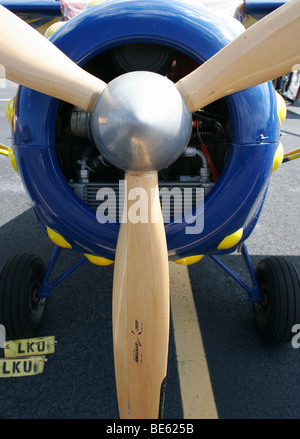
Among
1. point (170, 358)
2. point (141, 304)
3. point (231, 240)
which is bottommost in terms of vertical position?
point (170, 358)

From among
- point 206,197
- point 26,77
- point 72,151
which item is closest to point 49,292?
point 72,151

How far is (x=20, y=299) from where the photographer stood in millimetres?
1788

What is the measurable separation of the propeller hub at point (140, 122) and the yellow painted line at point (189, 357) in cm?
119

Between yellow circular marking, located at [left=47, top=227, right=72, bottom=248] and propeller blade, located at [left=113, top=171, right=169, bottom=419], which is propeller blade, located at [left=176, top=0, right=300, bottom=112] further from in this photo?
yellow circular marking, located at [left=47, top=227, right=72, bottom=248]

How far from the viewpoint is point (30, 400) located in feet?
5.16

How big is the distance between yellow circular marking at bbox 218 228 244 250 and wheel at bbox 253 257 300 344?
0.52 meters

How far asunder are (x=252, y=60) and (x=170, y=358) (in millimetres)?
1492

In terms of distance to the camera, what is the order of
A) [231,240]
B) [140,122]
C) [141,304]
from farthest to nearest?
[231,240] → [141,304] → [140,122]

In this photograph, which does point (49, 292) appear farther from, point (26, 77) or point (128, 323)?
point (26, 77)

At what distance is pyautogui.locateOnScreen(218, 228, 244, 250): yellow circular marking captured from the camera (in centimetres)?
145

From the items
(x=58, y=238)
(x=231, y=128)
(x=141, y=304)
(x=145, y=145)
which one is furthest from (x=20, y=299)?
(x=231, y=128)

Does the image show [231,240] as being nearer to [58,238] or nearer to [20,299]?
[58,238]

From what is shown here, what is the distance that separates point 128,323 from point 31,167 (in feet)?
2.35

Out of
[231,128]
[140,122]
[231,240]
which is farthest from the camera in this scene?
[231,240]
